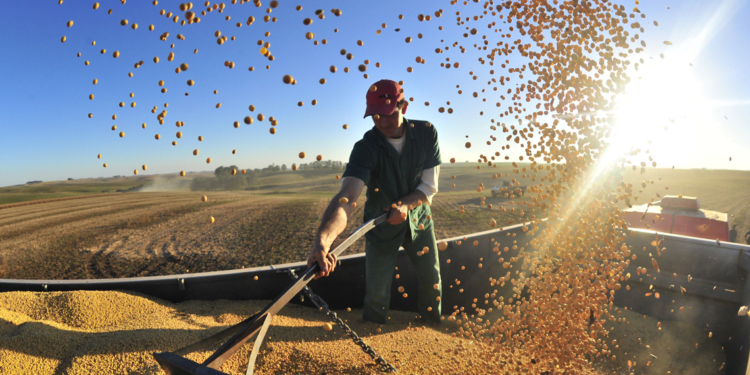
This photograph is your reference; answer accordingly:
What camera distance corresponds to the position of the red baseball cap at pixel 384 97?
2.30 meters

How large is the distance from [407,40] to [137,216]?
43.9ft

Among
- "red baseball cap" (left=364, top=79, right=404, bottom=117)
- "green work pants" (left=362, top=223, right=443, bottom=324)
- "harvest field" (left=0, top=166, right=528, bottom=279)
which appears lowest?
"harvest field" (left=0, top=166, right=528, bottom=279)

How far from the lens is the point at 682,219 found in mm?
4602

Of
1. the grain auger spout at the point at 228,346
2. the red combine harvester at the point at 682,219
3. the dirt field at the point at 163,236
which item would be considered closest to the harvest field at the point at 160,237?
the dirt field at the point at 163,236

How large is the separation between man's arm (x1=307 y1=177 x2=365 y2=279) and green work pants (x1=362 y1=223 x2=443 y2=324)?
589 millimetres

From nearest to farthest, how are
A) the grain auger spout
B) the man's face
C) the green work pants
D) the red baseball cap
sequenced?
1. the grain auger spout
2. the red baseball cap
3. the man's face
4. the green work pants

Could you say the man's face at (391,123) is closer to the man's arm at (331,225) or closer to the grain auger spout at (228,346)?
the man's arm at (331,225)

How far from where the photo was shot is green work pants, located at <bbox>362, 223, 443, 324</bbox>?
2670mm

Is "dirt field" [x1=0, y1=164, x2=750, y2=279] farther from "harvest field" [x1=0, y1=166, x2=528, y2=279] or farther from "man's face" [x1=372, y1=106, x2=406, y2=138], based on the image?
"man's face" [x1=372, y1=106, x2=406, y2=138]

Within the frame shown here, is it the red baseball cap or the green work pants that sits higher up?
the red baseball cap

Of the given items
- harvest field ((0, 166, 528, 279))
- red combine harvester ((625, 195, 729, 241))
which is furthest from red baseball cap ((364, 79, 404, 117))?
harvest field ((0, 166, 528, 279))

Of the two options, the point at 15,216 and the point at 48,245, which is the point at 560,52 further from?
the point at 15,216

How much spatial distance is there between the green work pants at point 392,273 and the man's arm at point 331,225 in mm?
589

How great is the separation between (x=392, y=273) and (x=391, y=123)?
115 cm
